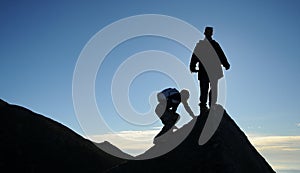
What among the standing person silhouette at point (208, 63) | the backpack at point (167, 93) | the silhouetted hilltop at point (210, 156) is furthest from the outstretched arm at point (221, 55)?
the backpack at point (167, 93)

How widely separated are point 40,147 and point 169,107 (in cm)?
1739

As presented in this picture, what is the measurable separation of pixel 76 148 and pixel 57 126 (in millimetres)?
4105

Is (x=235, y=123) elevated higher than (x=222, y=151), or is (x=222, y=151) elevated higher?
(x=235, y=123)

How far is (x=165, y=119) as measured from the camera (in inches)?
653

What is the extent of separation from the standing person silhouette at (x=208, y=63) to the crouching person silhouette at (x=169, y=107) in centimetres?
111

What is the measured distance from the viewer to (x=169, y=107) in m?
16.5

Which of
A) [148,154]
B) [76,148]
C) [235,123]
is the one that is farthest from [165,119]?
[76,148]

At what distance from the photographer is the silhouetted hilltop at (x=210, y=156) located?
1326cm

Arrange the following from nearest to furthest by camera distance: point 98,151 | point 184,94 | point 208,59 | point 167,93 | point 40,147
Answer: point 208,59 < point 184,94 < point 167,93 < point 40,147 < point 98,151

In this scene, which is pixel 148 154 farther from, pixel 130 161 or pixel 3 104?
pixel 3 104

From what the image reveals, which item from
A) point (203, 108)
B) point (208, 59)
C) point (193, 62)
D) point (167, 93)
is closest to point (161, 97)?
point (167, 93)

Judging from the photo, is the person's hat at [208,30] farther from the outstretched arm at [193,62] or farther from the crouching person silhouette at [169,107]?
the crouching person silhouette at [169,107]

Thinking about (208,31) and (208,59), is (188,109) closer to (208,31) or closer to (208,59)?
(208,59)

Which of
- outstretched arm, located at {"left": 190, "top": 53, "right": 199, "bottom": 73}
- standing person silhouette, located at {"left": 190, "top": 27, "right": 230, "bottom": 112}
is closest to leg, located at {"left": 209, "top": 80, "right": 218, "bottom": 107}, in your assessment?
standing person silhouette, located at {"left": 190, "top": 27, "right": 230, "bottom": 112}
